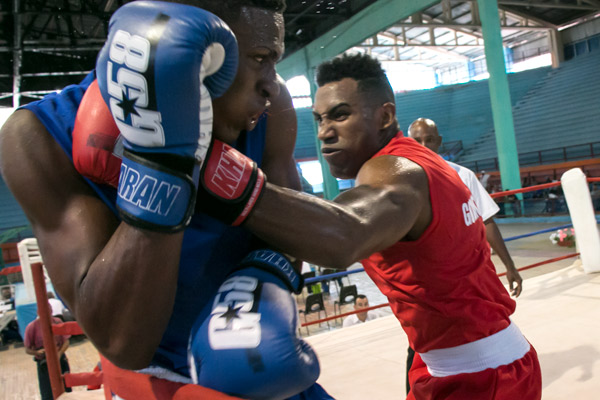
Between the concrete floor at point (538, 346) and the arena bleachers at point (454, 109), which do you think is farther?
the arena bleachers at point (454, 109)

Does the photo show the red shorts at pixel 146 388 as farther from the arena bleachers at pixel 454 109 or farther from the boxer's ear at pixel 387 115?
the arena bleachers at pixel 454 109

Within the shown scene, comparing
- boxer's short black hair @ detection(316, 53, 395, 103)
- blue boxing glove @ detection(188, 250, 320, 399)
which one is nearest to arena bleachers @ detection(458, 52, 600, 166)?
boxer's short black hair @ detection(316, 53, 395, 103)

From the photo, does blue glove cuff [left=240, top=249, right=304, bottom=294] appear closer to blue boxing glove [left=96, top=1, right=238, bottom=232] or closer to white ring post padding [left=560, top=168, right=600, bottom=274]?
blue boxing glove [left=96, top=1, right=238, bottom=232]

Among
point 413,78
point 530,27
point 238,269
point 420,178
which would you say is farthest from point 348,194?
point 413,78

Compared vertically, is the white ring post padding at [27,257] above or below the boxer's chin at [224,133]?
below

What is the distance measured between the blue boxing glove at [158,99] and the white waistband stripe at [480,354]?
1.04 meters

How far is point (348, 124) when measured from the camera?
1.62 metres

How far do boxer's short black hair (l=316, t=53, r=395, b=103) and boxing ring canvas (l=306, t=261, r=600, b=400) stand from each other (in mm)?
1677

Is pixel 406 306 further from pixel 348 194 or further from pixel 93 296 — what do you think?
pixel 93 296

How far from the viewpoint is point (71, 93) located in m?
0.86

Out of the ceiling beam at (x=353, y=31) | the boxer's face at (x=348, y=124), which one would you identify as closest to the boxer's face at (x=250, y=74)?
the boxer's face at (x=348, y=124)

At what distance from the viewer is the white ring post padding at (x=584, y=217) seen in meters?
4.44

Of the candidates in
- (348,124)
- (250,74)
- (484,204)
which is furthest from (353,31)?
(250,74)

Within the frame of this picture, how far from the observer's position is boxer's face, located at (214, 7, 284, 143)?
811mm
